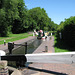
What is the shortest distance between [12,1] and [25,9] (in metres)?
27.1

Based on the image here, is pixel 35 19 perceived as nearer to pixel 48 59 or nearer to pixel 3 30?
pixel 3 30

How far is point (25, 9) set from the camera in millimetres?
59031

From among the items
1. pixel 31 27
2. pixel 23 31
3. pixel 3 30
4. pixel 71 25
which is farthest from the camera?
pixel 31 27

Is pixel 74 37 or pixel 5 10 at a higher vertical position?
pixel 5 10

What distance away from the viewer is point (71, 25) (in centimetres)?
1295

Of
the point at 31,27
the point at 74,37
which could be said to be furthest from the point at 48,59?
the point at 31,27

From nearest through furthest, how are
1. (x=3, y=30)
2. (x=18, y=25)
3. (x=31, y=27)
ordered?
(x=3, y=30) < (x=18, y=25) < (x=31, y=27)

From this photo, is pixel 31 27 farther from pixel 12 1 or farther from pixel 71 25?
pixel 71 25

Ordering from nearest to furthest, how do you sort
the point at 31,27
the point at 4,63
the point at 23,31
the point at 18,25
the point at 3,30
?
the point at 4,63, the point at 3,30, the point at 18,25, the point at 23,31, the point at 31,27

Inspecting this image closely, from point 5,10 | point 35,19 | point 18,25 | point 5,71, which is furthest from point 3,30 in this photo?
point 35,19

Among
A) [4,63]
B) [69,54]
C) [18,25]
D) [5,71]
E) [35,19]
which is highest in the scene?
[35,19]

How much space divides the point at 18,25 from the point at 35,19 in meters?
19.1

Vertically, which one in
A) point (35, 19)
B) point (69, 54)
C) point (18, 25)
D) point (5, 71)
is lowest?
point (5, 71)

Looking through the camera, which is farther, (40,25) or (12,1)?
(40,25)
